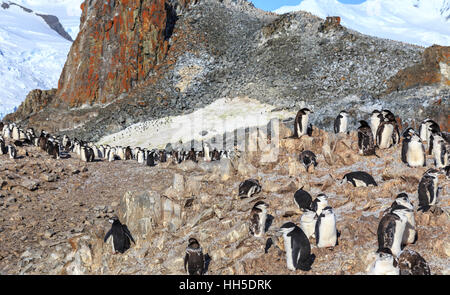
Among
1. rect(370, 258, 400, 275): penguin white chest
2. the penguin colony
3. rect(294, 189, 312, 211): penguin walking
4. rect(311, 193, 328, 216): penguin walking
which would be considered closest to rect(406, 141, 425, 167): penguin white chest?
the penguin colony

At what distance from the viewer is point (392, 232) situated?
6473 millimetres

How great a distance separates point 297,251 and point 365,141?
5555mm

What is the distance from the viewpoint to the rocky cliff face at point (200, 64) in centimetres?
3155

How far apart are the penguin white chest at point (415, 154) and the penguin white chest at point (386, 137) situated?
4.09ft

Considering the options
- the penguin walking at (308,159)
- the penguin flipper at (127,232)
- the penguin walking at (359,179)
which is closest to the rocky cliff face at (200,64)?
the penguin walking at (308,159)

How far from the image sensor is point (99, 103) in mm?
37656

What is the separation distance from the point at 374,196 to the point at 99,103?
32.8 meters

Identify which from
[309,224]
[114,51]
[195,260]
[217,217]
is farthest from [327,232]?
[114,51]

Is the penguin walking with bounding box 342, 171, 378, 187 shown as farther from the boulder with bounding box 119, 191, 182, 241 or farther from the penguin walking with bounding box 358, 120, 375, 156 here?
the boulder with bounding box 119, 191, 182, 241

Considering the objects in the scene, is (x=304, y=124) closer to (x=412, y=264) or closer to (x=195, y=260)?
(x=195, y=260)

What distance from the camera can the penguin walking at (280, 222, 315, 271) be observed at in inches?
260

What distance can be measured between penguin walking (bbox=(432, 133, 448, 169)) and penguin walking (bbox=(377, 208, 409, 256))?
13.3 feet

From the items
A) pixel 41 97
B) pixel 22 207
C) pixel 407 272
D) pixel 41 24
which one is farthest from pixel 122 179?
pixel 41 24
